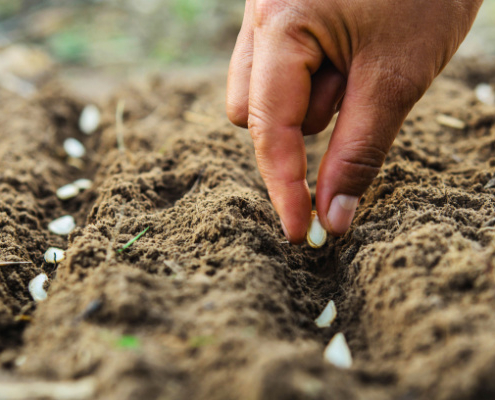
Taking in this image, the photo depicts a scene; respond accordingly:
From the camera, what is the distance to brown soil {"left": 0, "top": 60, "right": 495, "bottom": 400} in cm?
85

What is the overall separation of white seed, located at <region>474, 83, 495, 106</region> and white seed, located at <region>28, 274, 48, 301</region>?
2.33 m

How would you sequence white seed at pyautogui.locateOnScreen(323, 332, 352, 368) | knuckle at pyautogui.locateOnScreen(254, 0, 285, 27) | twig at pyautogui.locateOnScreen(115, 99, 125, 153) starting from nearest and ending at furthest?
1. white seed at pyautogui.locateOnScreen(323, 332, 352, 368)
2. knuckle at pyautogui.locateOnScreen(254, 0, 285, 27)
3. twig at pyautogui.locateOnScreen(115, 99, 125, 153)

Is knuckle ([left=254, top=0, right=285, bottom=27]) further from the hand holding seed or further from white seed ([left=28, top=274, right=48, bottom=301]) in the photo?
white seed ([left=28, top=274, right=48, bottom=301])

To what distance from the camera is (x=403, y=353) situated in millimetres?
959

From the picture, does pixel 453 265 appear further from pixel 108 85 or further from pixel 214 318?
pixel 108 85

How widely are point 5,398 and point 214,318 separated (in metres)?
0.44

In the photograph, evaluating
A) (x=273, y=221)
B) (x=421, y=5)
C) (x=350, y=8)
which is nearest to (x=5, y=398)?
(x=273, y=221)

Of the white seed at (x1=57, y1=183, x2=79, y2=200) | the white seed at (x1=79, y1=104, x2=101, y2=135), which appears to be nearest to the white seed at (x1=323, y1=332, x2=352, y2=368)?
the white seed at (x1=57, y1=183, x2=79, y2=200)

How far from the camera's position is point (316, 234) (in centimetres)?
151

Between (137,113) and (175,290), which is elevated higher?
(175,290)

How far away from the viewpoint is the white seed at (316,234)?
1504 millimetres

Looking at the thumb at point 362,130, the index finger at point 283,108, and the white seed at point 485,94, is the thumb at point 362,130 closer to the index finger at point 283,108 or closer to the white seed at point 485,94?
the index finger at point 283,108

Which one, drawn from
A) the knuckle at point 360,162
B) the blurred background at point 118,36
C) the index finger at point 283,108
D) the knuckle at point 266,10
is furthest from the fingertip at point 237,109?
the blurred background at point 118,36

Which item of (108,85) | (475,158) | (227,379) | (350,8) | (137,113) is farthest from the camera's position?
(108,85)
